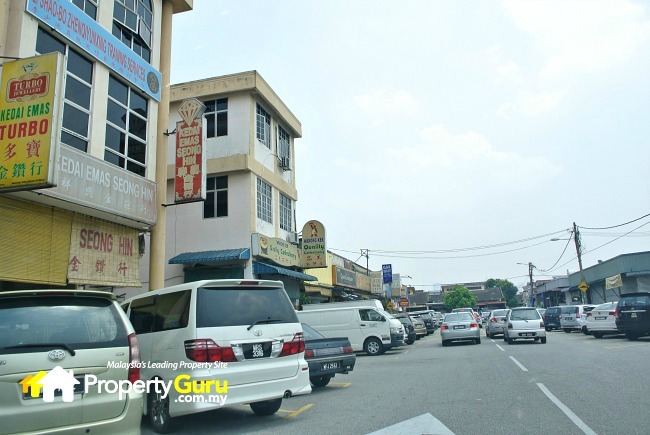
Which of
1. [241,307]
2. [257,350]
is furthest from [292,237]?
[257,350]

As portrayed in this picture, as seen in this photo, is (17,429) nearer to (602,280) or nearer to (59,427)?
(59,427)

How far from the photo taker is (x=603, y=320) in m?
22.2

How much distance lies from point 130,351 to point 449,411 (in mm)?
4731

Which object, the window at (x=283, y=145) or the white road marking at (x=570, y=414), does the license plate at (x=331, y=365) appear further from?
the window at (x=283, y=145)

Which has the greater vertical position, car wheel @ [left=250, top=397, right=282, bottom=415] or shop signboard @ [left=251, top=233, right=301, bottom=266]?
shop signboard @ [left=251, top=233, right=301, bottom=266]

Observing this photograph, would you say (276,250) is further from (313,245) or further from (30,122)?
(30,122)

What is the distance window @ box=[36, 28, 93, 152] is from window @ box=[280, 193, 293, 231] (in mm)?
12701

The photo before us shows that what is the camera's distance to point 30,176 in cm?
911

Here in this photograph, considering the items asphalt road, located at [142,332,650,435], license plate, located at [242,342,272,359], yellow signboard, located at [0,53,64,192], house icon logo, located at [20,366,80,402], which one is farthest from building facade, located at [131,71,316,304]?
house icon logo, located at [20,366,80,402]

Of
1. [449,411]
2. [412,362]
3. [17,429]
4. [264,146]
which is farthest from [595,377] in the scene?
[264,146]

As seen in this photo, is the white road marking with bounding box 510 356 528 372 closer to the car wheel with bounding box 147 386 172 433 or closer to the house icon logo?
the car wheel with bounding box 147 386 172 433

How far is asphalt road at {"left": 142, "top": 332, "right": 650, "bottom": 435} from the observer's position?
21.5ft

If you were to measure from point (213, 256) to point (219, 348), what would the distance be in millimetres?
13585

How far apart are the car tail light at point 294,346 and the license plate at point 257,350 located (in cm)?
27
